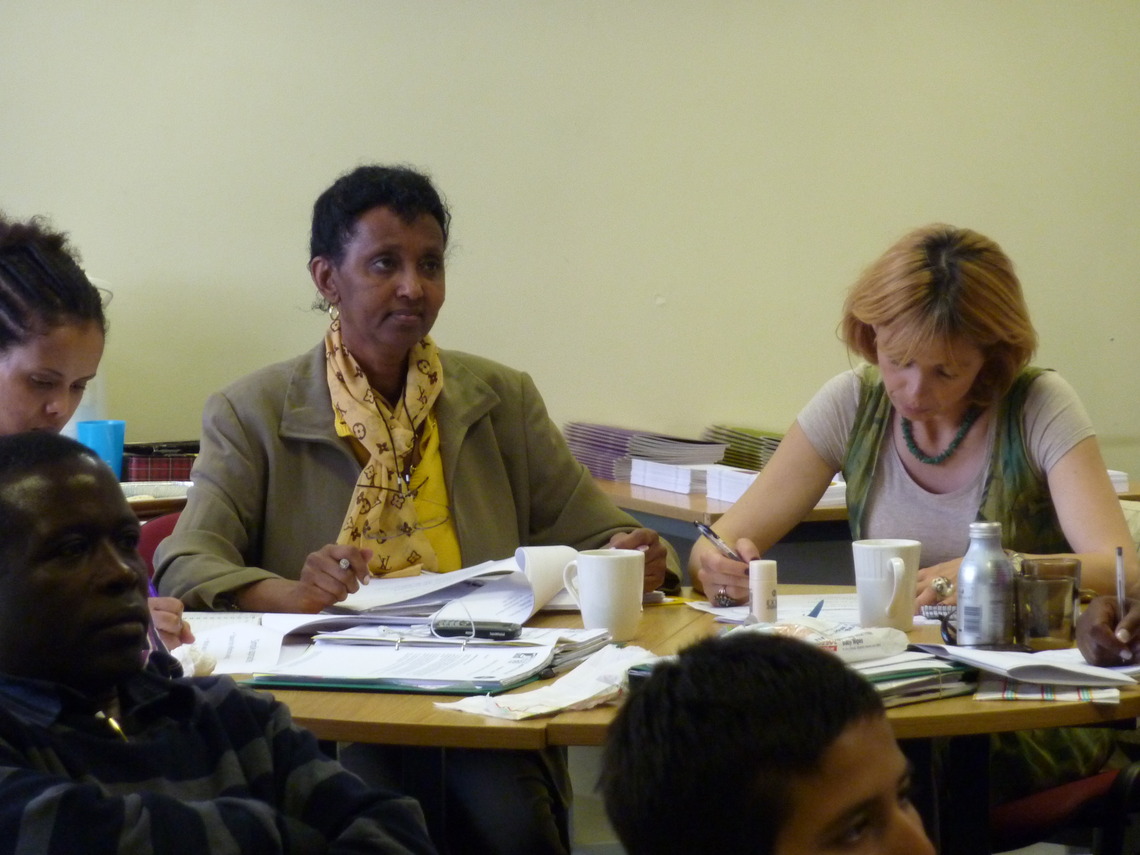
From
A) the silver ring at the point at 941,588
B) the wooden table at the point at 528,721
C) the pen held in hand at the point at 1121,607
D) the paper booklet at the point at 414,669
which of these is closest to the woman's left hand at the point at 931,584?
the silver ring at the point at 941,588

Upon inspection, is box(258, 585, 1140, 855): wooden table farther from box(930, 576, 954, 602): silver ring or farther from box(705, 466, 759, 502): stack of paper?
box(705, 466, 759, 502): stack of paper

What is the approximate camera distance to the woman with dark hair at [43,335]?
1.72 meters

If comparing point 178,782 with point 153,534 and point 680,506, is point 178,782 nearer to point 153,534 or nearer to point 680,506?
point 153,534

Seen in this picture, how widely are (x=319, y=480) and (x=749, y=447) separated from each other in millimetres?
1875

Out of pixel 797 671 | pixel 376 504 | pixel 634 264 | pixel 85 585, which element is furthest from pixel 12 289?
pixel 634 264

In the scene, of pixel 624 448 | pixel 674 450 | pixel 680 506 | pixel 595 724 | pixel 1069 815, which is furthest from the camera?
pixel 624 448

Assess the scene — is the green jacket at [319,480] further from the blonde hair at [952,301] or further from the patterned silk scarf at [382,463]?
the blonde hair at [952,301]

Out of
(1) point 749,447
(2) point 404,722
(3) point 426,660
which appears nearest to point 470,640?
(3) point 426,660

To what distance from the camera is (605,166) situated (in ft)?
13.2

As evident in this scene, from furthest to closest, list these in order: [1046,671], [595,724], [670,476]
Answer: [670,476] < [1046,671] < [595,724]

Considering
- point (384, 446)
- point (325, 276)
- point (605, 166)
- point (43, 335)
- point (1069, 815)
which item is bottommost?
point (1069, 815)

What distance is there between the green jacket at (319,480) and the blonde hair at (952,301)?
0.59 m

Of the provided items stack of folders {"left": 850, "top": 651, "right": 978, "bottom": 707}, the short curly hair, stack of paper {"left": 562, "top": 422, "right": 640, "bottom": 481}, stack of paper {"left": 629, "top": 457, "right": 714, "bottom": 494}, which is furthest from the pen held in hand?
stack of paper {"left": 562, "top": 422, "right": 640, "bottom": 481}

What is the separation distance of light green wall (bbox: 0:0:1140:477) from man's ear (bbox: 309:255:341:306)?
1.49m
